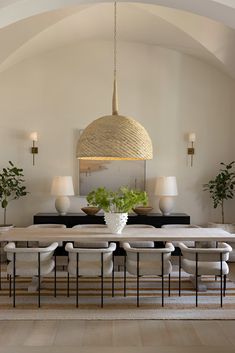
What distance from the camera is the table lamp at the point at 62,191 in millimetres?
7066

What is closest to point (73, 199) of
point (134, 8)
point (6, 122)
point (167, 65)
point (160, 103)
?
point (6, 122)

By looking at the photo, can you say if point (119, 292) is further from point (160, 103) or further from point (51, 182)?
point (160, 103)

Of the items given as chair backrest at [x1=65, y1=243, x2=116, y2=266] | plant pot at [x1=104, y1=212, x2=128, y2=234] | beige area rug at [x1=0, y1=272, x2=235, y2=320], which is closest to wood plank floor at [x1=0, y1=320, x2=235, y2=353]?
beige area rug at [x1=0, y1=272, x2=235, y2=320]

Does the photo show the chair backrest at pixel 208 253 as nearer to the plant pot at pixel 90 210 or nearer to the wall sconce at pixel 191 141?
the plant pot at pixel 90 210

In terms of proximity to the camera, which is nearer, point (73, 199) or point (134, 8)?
point (134, 8)

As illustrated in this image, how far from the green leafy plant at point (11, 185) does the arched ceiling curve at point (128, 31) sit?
5.59 ft

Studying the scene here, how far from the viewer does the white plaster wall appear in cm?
751

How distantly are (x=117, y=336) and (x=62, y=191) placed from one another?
348cm

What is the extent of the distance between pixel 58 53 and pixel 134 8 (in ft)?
6.91

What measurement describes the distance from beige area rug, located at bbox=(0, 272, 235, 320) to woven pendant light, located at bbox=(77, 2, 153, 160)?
164 cm

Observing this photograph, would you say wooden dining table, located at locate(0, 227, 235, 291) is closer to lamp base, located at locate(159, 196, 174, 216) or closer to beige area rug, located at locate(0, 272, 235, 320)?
beige area rug, located at locate(0, 272, 235, 320)

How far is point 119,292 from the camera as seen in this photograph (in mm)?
5270

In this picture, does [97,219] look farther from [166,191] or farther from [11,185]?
Result: [11,185]

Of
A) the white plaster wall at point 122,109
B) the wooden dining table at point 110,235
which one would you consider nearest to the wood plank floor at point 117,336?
the wooden dining table at point 110,235
